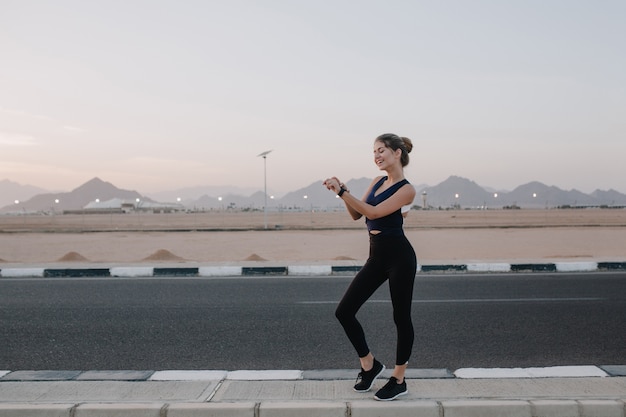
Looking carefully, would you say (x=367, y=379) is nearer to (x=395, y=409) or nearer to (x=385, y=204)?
(x=395, y=409)

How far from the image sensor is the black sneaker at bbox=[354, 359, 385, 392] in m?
3.79

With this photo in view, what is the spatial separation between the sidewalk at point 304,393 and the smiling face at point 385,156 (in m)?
1.55

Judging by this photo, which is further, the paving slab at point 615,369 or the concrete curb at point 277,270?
the concrete curb at point 277,270

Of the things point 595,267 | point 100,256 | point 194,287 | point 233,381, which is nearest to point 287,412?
point 233,381

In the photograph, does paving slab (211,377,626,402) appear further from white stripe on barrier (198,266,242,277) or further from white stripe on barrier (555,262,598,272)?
white stripe on barrier (555,262,598,272)

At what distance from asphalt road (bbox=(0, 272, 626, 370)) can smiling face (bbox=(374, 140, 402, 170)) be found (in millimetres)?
1956

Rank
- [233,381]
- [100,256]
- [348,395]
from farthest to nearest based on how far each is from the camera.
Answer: [100,256] → [233,381] → [348,395]

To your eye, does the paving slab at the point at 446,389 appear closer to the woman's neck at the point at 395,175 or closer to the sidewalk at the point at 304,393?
the sidewalk at the point at 304,393

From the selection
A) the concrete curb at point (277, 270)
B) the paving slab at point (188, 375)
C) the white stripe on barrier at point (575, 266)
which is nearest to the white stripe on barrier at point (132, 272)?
the concrete curb at point (277, 270)

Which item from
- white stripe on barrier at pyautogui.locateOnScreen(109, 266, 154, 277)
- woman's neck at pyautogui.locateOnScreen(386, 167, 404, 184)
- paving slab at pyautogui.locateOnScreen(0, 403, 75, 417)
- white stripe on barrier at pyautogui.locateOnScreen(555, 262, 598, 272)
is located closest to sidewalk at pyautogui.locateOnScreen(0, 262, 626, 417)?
paving slab at pyautogui.locateOnScreen(0, 403, 75, 417)

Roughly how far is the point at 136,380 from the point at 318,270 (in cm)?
760

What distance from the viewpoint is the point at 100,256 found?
60.2ft

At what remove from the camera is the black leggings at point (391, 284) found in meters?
3.63

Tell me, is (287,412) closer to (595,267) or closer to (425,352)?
(425,352)
